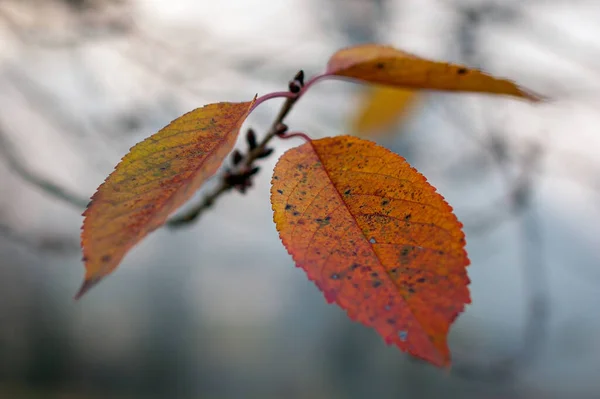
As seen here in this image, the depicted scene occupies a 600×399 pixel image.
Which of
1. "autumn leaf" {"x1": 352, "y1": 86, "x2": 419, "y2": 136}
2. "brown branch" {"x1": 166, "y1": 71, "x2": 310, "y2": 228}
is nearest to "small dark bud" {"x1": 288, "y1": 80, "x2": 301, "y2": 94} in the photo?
"brown branch" {"x1": 166, "y1": 71, "x2": 310, "y2": 228}

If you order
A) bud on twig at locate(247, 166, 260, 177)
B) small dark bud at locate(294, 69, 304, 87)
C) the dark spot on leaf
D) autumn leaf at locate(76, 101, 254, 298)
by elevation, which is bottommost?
the dark spot on leaf

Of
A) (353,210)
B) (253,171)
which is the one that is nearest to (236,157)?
(253,171)

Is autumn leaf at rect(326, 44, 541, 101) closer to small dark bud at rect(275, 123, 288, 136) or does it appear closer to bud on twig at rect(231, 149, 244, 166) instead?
small dark bud at rect(275, 123, 288, 136)

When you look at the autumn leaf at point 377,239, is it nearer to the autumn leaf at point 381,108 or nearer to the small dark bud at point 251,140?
the small dark bud at point 251,140

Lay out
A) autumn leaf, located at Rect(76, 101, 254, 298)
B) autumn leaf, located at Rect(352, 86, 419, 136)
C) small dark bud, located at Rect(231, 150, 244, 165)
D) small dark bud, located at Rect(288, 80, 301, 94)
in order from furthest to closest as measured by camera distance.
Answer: autumn leaf, located at Rect(352, 86, 419, 136), small dark bud, located at Rect(231, 150, 244, 165), small dark bud, located at Rect(288, 80, 301, 94), autumn leaf, located at Rect(76, 101, 254, 298)

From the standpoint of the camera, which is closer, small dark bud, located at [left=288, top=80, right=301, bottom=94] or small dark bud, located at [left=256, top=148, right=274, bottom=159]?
small dark bud, located at [left=288, top=80, right=301, bottom=94]

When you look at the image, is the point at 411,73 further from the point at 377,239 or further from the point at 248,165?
the point at 248,165
